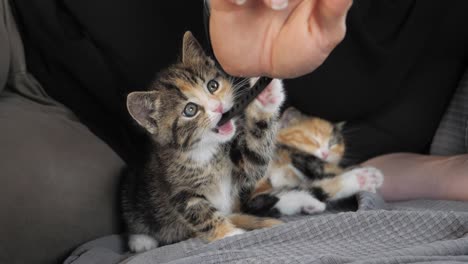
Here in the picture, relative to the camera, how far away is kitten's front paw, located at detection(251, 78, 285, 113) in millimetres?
1306

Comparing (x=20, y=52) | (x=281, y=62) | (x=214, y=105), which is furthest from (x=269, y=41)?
(x=20, y=52)

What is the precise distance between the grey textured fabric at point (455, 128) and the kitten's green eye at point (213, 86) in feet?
2.63

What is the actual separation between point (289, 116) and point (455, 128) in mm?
517

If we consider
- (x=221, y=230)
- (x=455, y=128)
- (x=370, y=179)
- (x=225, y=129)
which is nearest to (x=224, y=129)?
(x=225, y=129)

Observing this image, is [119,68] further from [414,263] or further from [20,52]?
[414,263]

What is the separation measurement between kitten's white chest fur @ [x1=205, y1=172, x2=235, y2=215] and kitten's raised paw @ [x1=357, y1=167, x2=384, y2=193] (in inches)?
14.1

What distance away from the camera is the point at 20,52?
1.49m

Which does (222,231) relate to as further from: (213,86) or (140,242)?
(213,86)

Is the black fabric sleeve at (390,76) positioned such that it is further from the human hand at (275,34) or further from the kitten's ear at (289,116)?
the human hand at (275,34)

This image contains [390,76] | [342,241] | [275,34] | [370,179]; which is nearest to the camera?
[275,34]

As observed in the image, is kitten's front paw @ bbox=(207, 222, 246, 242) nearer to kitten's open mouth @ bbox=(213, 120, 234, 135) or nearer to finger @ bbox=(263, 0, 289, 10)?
kitten's open mouth @ bbox=(213, 120, 234, 135)

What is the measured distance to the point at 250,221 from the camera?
1364 millimetres

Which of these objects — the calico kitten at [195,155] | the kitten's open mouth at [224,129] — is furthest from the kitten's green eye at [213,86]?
the kitten's open mouth at [224,129]

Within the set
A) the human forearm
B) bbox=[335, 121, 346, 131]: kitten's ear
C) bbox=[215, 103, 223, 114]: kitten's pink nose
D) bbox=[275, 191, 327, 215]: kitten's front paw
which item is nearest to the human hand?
bbox=[215, 103, 223, 114]: kitten's pink nose
